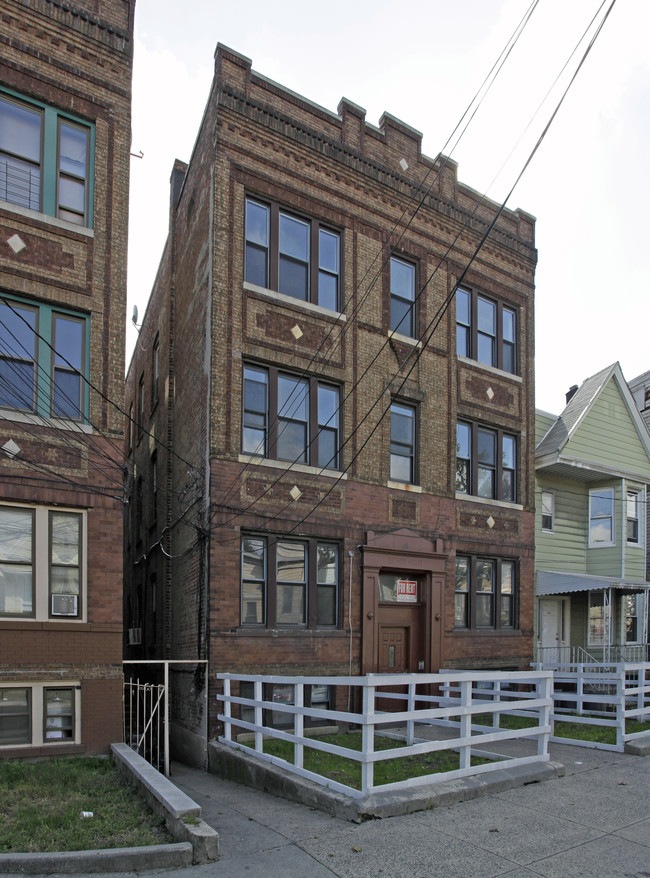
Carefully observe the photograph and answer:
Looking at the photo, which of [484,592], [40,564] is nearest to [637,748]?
[484,592]

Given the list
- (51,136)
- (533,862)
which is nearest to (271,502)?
(51,136)

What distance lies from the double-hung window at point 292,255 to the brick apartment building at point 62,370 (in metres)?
2.65

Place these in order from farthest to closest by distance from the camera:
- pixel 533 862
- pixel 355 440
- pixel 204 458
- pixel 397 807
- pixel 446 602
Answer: pixel 446 602
pixel 355 440
pixel 204 458
pixel 397 807
pixel 533 862

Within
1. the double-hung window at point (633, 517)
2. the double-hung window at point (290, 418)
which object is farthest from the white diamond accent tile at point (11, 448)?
the double-hung window at point (633, 517)

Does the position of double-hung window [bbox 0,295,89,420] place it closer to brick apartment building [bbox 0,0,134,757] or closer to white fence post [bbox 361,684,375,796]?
brick apartment building [bbox 0,0,134,757]

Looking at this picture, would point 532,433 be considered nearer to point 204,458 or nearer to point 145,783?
point 204,458

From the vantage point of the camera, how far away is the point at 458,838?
273 inches

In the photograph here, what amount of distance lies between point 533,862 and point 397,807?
60.4 inches

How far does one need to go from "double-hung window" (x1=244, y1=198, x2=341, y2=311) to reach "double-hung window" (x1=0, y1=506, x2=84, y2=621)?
18.9 ft

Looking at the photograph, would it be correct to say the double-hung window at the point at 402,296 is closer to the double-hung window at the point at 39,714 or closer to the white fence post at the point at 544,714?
the white fence post at the point at 544,714

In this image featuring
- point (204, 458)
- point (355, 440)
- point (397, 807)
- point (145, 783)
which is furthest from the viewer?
point (355, 440)

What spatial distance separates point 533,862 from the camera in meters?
6.37

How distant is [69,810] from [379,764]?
3.86 m

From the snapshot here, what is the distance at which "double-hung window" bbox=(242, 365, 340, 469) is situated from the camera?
13742 mm
